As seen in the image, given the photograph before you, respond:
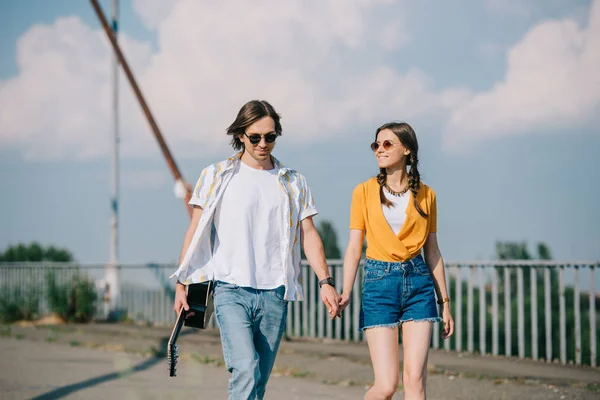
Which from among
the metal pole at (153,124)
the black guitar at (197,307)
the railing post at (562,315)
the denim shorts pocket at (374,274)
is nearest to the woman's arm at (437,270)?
the denim shorts pocket at (374,274)

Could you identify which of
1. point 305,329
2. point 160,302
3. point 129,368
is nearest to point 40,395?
point 129,368

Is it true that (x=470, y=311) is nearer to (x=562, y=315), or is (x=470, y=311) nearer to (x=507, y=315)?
(x=507, y=315)

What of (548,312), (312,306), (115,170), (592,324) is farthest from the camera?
(115,170)

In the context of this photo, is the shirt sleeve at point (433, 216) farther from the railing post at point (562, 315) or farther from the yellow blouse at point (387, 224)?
the railing post at point (562, 315)

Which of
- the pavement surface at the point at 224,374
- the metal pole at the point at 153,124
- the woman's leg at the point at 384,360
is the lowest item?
the pavement surface at the point at 224,374

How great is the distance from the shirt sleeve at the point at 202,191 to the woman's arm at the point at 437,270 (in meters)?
1.27

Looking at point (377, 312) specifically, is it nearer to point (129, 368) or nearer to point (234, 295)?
point (234, 295)

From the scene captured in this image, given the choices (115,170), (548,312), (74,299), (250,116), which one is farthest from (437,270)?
(115,170)

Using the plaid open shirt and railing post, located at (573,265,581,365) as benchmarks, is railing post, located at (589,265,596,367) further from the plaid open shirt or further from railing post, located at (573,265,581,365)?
the plaid open shirt

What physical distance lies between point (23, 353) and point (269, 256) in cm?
821

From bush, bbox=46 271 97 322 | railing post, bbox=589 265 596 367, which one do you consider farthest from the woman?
bush, bbox=46 271 97 322

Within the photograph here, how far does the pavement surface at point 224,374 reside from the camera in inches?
324

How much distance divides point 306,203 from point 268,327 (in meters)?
0.74

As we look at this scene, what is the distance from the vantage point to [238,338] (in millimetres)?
4555
